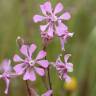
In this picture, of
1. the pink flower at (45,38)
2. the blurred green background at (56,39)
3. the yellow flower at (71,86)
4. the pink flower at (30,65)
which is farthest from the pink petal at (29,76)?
the yellow flower at (71,86)

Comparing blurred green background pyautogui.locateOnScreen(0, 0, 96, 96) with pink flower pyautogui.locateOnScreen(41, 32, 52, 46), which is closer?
pink flower pyautogui.locateOnScreen(41, 32, 52, 46)

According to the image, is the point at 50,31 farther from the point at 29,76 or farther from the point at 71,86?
the point at 71,86

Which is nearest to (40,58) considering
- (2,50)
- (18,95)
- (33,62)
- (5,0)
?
(33,62)

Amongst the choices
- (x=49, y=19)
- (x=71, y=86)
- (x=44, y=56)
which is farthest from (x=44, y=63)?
(x=71, y=86)

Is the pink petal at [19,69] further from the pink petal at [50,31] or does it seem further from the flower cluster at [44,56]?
the pink petal at [50,31]

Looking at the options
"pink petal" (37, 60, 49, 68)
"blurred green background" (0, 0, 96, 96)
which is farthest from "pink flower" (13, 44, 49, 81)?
"blurred green background" (0, 0, 96, 96)

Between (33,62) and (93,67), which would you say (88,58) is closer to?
(93,67)

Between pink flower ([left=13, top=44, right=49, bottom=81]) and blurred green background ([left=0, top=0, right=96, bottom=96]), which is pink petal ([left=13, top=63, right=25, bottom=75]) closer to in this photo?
pink flower ([left=13, top=44, right=49, bottom=81])
